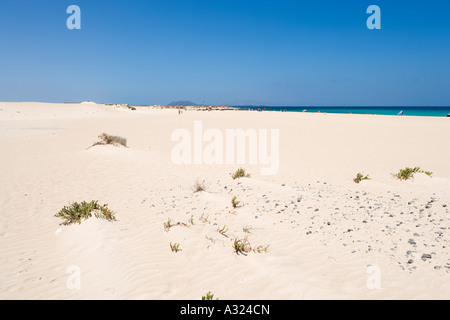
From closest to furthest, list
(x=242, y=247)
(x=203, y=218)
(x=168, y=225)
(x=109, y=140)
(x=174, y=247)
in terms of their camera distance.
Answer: (x=242, y=247) < (x=174, y=247) < (x=168, y=225) < (x=203, y=218) < (x=109, y=140)

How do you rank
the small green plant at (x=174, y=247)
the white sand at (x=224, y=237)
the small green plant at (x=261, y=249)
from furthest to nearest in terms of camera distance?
the small green plant at (x=174, y=247)
the small green plant at (x=261, y=249)
the white sand at (x=224, y=237)

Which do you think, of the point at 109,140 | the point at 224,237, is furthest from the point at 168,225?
the point at 109,140

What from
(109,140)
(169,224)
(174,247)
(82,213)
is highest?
(109,140)

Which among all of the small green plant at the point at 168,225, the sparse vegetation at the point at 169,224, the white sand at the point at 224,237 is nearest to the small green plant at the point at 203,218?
the white sand at the point at 224,237

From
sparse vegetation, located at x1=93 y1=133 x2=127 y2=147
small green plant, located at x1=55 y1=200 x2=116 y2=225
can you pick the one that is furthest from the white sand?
sparse vegetation, located at x1=93 y1=133 x2=127 y2=147

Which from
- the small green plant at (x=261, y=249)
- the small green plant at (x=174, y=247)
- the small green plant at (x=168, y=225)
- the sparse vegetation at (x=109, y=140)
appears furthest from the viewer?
the sparse vegetation at (x=109, y=140)

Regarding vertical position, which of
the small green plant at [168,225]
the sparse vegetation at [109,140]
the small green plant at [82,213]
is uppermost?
the sparse vegetation at [109,140]

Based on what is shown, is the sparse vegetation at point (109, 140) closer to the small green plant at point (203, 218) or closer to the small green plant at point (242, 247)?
the small green plant at point (203, 218)

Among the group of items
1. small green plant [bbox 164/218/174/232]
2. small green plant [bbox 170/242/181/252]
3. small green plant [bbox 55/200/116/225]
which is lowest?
small green plant [bbox 170/242/181/252]

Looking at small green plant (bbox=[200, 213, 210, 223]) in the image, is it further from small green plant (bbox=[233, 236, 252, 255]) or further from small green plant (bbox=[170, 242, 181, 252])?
small green plant (bbox=[233, 236, 252, 255])

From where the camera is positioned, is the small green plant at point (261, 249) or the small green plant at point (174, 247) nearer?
the small green plant at point (261, 249)

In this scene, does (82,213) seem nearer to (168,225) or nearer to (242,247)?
(168,225)

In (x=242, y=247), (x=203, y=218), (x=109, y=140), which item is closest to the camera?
(x=242, y=247)
